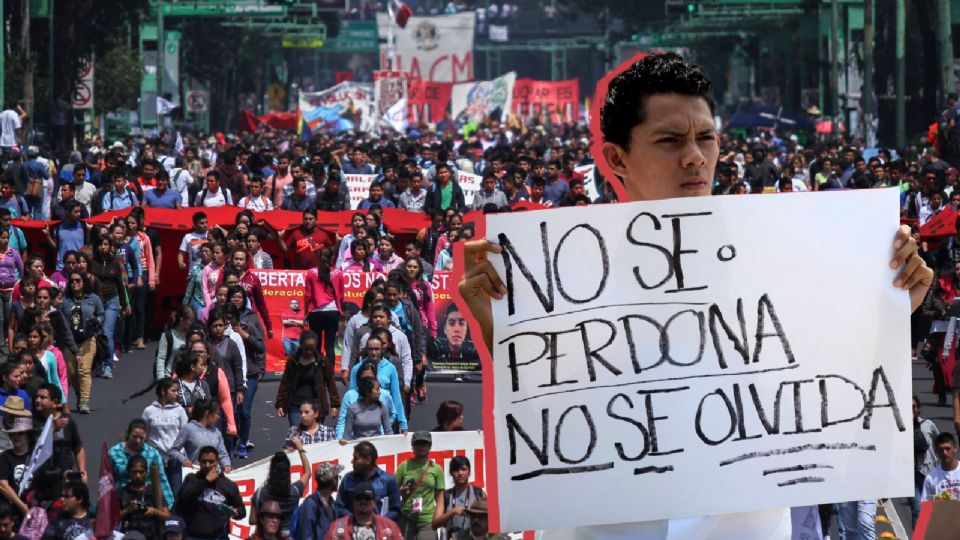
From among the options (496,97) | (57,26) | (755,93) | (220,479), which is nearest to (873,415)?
(220,479)

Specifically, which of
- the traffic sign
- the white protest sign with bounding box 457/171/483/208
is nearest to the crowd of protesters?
the white protest sign with bounding box 457/171/483/208

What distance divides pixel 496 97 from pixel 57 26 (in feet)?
62.0

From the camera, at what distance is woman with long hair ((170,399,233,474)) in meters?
12.3

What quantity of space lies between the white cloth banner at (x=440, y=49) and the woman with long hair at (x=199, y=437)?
79.5m

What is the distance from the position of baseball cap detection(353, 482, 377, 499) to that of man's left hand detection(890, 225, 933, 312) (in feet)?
25.0

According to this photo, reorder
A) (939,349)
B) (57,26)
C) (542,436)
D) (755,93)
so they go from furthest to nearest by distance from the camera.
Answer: (755,93) → (57,26) → (939,349) → (542,436)

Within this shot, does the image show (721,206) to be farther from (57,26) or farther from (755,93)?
(755,93)

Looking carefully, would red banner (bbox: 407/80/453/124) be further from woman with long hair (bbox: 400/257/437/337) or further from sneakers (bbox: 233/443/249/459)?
sneakers (bbox: 233/443/249/459)

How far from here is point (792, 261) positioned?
134 inches

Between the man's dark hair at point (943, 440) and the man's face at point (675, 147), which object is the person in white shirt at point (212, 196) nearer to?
the man's dark hair at point (943, 440)

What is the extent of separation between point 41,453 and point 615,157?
30.3 ft

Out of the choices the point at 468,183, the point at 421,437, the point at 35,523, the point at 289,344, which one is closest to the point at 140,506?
the point at 35,523

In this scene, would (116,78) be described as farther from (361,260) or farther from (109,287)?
(361,260)

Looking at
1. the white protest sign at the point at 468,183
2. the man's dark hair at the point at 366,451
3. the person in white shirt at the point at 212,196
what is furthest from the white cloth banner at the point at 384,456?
the white protest sign at the point at 468,183
